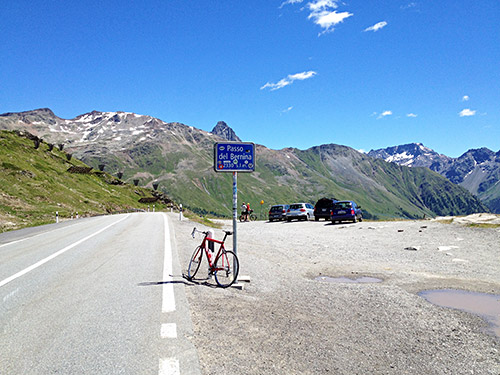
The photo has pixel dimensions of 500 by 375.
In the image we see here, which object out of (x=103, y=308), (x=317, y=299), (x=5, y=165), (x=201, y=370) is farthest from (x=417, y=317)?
(x=5, y=165)

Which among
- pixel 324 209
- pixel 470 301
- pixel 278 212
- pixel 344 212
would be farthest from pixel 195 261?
pixel 278 212

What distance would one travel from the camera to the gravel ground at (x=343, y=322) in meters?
4.20

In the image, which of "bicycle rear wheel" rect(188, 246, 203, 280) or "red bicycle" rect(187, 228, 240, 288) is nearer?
"red bicycle" rect(187, 228, 240, 288)

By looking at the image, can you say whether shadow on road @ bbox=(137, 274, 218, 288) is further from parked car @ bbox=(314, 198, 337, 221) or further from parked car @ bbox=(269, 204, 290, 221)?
parked car @ bbox=(269, 204, 290, 221)

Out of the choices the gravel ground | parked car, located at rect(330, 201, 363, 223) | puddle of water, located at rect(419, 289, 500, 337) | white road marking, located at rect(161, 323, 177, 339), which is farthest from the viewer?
parked car, located at rect(330, 201, 363, 223)

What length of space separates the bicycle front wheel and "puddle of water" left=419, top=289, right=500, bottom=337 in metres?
4.21

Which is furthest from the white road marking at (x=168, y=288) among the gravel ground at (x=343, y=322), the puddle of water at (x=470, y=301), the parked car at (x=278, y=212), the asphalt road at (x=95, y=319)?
the parked car at (x=278, y=212)

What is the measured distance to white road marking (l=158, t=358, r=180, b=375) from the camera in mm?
3713

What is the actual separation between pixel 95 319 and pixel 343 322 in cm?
396

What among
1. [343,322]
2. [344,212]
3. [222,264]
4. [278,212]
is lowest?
[343,322]

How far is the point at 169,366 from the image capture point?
3.84 m

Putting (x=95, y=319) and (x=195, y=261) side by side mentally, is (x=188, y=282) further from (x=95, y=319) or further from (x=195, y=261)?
(x=95, y=319)

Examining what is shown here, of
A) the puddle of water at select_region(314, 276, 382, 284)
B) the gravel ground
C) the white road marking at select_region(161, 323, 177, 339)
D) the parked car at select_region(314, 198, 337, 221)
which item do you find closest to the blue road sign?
the gravel ground

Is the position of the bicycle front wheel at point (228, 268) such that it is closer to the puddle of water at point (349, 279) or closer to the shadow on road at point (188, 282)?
the shadow on road at point (188, 282)
